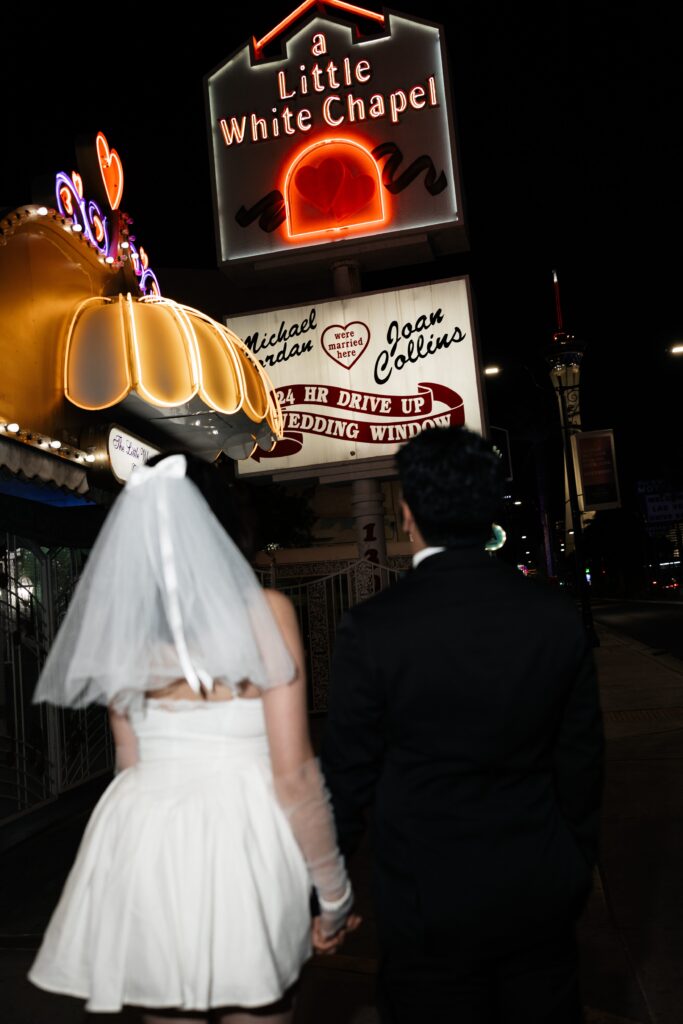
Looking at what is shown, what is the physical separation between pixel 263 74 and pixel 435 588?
1248 cm

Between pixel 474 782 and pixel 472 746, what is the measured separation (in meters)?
0.09

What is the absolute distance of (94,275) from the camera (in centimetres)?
842

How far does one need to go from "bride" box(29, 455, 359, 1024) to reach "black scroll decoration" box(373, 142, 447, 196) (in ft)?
34.4

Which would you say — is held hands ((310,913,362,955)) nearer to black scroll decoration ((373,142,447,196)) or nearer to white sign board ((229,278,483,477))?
white sign board ((229,278,483,477))

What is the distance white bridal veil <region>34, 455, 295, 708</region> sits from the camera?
2.34 meters

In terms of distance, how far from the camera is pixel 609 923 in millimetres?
4691

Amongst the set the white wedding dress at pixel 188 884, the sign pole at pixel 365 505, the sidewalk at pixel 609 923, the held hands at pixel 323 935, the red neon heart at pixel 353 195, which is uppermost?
the red neon heart at pixel 353 195

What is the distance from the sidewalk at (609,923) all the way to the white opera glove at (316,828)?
188 cm

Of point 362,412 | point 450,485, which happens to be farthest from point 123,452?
point 450,485

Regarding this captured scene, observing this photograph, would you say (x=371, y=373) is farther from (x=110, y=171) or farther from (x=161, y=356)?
(x=161, y=356)

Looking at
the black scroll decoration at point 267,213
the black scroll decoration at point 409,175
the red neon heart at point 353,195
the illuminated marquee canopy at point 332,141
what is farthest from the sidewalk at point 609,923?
the black scroll decoration at point 267,213

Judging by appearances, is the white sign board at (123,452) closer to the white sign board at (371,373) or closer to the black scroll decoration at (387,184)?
the white sign board at (371,373)

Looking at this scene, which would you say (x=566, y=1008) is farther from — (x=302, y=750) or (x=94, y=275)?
(x=94, y=275)

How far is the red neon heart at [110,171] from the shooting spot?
840 cm
